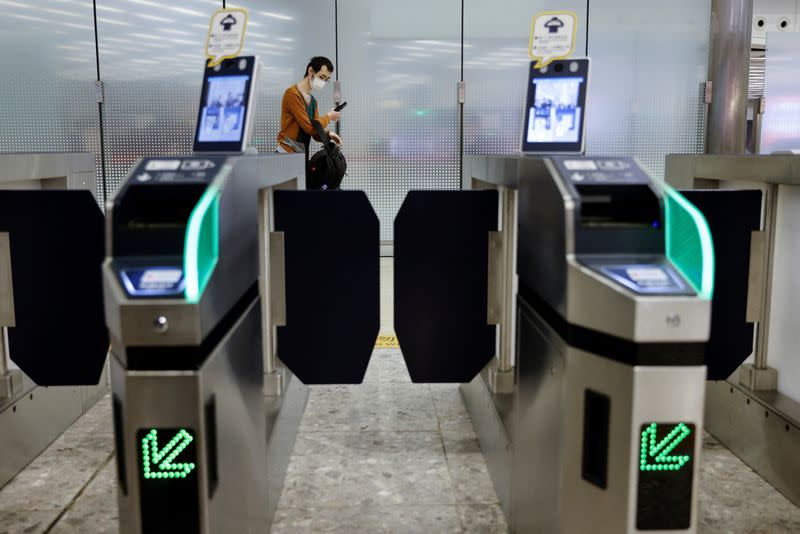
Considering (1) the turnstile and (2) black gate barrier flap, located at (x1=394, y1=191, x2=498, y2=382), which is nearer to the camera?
(1) the turnstile

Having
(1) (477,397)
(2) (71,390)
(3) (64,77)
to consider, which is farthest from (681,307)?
(3) (64,77)

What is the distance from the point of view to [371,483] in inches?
104

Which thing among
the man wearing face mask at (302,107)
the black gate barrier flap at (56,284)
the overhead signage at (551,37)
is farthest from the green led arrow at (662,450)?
the man wearing face mask at (302,107)

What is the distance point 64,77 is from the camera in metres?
6.53

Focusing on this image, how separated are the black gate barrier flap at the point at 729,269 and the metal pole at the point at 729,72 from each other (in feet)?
14.3

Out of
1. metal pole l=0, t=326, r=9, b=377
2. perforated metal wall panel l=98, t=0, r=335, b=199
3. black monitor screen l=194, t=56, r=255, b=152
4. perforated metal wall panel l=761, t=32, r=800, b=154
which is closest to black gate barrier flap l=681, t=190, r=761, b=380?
black monitor screen l=194, t=56, r=255, b=152

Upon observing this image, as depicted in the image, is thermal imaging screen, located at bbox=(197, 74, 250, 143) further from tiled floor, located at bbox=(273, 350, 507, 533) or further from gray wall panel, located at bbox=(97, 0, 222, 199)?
gray wall panel, located at bbox=(97, 0, 222, 199)

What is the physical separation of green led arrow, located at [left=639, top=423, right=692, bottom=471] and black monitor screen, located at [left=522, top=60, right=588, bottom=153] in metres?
1.11

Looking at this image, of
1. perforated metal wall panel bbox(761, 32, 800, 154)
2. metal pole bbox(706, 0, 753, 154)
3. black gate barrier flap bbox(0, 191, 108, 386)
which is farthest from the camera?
perforated metal wall panel bbox(761, 32, 800, 154)

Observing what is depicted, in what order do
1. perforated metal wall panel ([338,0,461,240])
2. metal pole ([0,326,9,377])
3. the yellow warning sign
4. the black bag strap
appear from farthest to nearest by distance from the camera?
1. perforated metal wall panel ([338,0,461,240])
2. the black bag strap
3. the yellow warning sign
4. metal pole ([0,326,9,377])

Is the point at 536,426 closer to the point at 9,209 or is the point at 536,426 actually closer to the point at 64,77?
the point at 9,209

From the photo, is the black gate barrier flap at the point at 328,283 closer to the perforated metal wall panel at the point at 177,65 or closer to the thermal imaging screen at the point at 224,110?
the thermal imaging screen at the point at 224,110

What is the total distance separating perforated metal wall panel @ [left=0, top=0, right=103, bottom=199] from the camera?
253 inches

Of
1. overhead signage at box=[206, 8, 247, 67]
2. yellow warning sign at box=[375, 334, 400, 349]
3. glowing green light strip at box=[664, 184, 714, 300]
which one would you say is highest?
overhead signage at box=[206, 8, 247, 67]
